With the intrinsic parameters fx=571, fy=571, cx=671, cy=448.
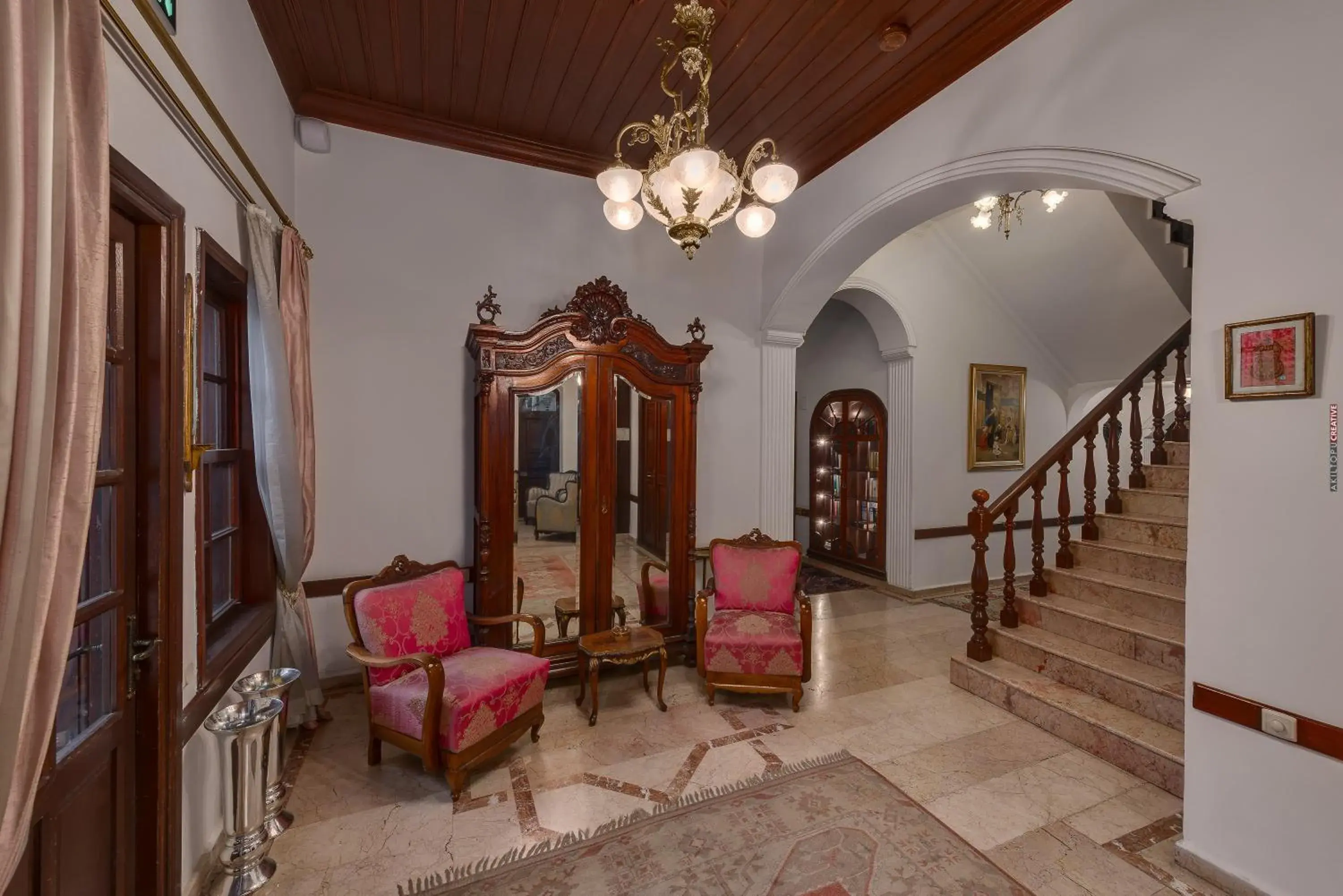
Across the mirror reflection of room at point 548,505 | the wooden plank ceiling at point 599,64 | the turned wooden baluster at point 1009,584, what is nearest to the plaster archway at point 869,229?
the wooden plank ceiling at point 599,64

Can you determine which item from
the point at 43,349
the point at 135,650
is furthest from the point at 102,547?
the point at 43,349

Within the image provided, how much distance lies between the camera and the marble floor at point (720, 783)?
222 centimetres

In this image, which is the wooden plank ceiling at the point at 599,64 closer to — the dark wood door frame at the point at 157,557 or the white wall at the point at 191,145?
the white wall at the point at 191,145

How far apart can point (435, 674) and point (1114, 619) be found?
12.9 feet

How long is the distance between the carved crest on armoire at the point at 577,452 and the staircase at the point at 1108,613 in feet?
7.18

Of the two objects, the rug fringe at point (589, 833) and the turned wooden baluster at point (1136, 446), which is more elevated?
the turned wooden baluster at point (1136, 446)

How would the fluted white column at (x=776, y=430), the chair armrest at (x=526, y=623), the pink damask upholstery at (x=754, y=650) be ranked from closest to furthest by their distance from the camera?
the chair armrest at (x=526, y=623), the pink damask upholstery at (x=754, y=650), the fluted white column at (x=776, y=430)

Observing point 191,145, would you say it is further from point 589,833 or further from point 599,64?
point 589,833

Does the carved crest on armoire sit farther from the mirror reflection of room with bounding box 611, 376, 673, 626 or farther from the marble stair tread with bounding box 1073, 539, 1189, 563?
the marble stair tread with bounding box 1073, 539, 1189, 563

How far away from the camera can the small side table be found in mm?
3270

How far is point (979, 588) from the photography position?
384 centimetres

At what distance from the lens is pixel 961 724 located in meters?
3.32

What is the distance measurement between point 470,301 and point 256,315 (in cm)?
148

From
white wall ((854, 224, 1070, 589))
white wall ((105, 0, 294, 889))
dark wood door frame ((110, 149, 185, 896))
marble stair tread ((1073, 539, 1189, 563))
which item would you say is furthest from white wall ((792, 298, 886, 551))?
dark wood door frame ((110, 149, 185, 896))
